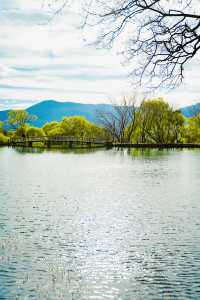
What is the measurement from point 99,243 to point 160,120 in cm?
8074

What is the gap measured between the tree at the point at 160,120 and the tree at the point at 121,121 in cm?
195

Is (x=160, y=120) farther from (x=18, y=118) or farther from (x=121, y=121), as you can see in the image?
(x=18, y=118)

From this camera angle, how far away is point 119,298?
9.87m

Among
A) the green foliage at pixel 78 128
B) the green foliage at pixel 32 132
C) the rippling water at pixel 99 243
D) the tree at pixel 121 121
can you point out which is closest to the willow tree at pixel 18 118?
the green foliage at pixel 32 132

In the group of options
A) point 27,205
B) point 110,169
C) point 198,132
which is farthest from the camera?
point 198,132

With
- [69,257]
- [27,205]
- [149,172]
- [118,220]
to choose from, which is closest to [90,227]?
[118,220]

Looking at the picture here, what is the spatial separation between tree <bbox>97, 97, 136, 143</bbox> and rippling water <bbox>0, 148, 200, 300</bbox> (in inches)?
2586

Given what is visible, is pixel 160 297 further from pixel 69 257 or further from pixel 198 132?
pixel 198 132

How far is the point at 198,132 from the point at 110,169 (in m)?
53.8

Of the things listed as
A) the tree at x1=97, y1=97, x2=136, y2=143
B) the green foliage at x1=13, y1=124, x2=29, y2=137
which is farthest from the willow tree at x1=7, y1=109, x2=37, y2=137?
the tree at x1=97, y1=97, x2=136, y2=143

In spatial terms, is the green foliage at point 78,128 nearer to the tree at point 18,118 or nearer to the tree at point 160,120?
the tree at point 18,118

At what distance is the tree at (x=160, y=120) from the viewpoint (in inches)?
3691

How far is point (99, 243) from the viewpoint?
14.7 meters

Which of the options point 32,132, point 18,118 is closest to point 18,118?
point 18,118
